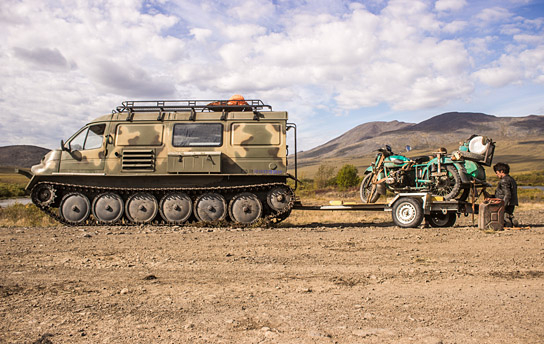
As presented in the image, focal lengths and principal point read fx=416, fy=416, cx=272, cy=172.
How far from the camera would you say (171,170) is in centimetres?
1205

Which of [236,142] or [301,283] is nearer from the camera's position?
[301,283]

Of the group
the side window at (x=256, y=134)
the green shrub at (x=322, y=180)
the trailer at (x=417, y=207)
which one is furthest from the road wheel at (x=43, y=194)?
the green shrub at (x=322, y=180)

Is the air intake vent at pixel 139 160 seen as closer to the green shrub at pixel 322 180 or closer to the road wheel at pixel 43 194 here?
the road wheel at pixel 43 194

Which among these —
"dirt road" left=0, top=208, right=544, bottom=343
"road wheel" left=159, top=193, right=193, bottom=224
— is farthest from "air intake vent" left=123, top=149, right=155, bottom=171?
"dirt road" left=0, top=208, right=544, bottom=343

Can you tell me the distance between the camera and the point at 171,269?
21.1 feet

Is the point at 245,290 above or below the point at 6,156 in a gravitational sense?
below

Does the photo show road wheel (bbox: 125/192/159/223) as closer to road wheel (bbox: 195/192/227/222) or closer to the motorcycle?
road wheel (bbox: 195/192/227/222)

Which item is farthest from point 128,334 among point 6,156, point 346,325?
point 6,156

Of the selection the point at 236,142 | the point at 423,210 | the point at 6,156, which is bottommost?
the point at 423,210

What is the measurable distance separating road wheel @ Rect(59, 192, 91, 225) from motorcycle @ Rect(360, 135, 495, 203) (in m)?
8.25

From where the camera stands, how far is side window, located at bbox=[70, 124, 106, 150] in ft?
41.3

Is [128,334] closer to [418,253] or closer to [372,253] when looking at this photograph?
[372,253]

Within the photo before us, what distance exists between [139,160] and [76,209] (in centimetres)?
236

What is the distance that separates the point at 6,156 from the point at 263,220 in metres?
126
